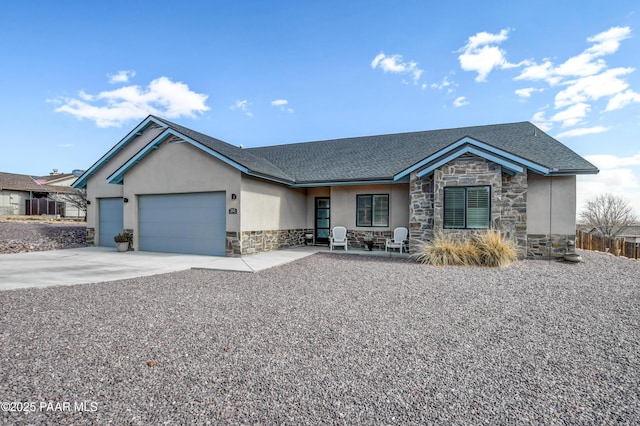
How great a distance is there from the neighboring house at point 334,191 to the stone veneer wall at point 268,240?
4cm

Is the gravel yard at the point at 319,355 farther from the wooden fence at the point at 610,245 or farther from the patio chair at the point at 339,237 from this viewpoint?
the wooden fence at the point at 610,245

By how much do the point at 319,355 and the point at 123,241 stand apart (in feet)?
38.3

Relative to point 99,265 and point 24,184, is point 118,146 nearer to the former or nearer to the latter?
point 99,265

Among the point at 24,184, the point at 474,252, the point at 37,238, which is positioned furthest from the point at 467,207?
the point at 24,184

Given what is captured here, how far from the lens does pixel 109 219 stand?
13961 millimetres

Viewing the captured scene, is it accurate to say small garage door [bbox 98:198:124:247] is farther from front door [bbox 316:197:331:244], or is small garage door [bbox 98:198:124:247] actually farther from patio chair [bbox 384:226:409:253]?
patio chair [bbox 384:226:409:253]

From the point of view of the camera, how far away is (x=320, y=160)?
1475 cm

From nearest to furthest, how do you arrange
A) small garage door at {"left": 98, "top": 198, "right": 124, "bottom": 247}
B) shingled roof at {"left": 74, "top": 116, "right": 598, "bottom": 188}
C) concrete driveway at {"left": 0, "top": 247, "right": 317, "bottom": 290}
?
concrete driveway at {"left": 0, "top": 247, "right": 317, "bottom": 290}
shingled roof at {"left": 74, "top": 116, "right": 598, "bottom": 188}
small garage door at {"left": 98, "top": 198, "right": 124, "bottom": 247}

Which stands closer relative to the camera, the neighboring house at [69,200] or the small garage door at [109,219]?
the small garage door at [109,219]

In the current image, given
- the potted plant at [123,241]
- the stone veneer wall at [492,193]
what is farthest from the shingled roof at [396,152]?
the potted plant at [123,241]

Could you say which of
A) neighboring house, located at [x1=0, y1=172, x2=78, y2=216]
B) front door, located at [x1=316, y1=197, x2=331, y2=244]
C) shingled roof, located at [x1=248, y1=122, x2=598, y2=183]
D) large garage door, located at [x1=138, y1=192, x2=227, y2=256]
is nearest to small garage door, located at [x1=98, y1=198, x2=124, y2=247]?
large garage door, located at [x1=138, y1=192, x2=227, y2=256]

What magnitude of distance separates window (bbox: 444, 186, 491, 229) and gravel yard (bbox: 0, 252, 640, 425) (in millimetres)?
4071

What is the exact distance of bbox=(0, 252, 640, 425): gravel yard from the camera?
7.38 feet

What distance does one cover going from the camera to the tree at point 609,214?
86.7 ft
